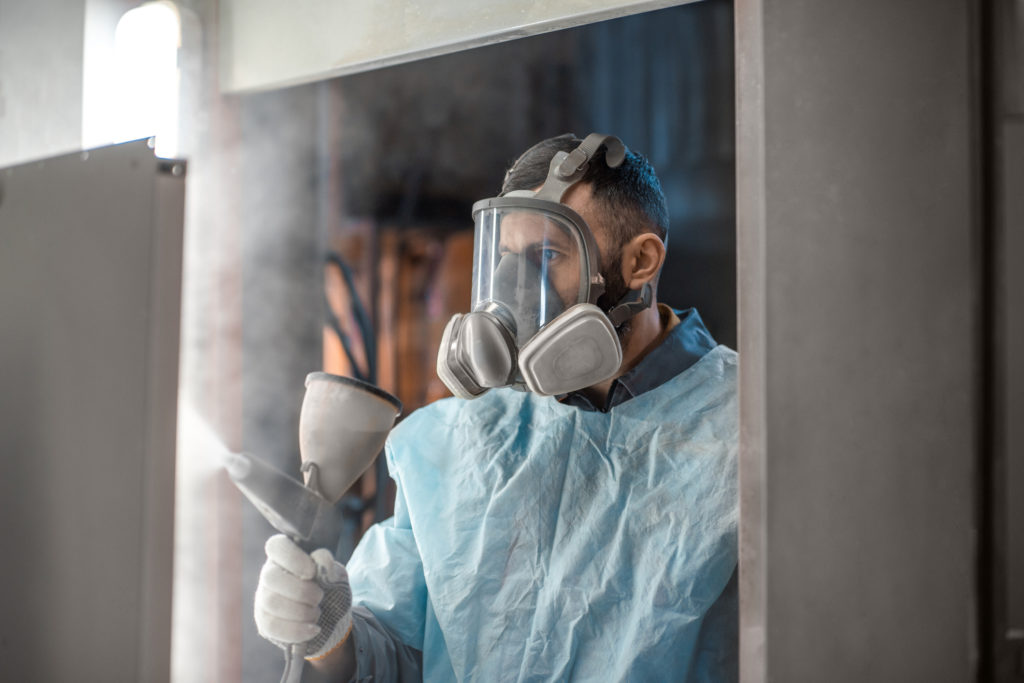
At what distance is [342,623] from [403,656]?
23 centimetres

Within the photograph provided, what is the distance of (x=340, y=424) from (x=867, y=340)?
668 millimetres

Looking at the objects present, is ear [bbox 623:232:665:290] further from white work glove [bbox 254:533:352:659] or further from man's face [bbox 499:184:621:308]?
white work glove [bbox 254:533:352:659]

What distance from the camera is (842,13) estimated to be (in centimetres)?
67

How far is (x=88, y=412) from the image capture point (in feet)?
2.05

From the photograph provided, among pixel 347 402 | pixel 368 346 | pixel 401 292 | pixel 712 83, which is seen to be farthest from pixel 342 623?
pixel 712 83

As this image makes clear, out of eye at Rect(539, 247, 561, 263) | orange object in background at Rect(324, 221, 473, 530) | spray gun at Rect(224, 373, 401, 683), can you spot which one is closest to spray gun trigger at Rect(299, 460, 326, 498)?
spray gun at Rect(224, 373, 401, 683)

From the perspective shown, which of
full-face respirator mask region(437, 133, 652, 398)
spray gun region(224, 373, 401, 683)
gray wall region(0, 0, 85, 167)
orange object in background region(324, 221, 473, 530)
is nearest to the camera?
spray gun region(224, 373, 401, 683)

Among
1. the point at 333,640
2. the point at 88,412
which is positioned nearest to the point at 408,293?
the point at 333,640

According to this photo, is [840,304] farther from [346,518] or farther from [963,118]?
[346,518]

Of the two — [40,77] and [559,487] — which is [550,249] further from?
[40,77]

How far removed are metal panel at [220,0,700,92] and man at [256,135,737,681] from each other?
0.22 m

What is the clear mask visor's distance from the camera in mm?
1169

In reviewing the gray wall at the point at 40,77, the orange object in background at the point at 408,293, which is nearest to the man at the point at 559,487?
the orange object in background at the point at 408,293

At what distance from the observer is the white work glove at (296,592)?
1.07 m
